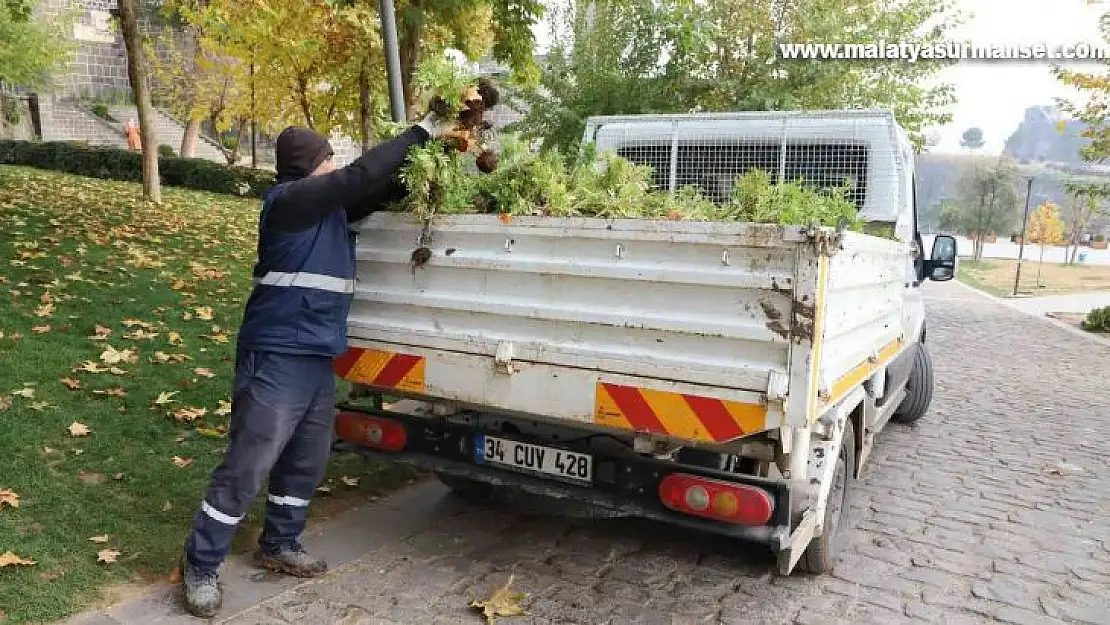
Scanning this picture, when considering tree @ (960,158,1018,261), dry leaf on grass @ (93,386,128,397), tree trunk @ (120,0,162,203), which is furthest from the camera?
tree @ (960,158,1018,261)

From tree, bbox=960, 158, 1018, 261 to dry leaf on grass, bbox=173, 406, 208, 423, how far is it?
56452mm

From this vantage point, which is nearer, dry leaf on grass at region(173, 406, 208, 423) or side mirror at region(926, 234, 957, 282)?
dry leaf on grass at region(173, 406, 208, 423)

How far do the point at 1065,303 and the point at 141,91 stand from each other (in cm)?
2289

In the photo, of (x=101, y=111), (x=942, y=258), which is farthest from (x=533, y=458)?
(x=101, y=111)

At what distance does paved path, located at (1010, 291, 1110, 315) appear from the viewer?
2030 centimetres

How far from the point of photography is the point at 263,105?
21.7m

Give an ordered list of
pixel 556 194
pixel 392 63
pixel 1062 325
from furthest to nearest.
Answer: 1. pixel 1062 325
2. pixel 392 63
3. pixel 556 194

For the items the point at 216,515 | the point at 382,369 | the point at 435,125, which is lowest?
the point at 216,515

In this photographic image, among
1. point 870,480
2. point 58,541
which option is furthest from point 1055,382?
point 58,541

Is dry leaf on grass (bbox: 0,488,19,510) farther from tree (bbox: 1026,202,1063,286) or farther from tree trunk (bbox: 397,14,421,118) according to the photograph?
tree (bbox: 1026,202,1063,286)

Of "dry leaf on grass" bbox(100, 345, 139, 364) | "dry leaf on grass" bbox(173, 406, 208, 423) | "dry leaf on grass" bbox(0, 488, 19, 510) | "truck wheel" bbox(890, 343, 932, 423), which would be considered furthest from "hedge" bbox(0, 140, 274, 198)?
"dry leaf on grass" bbox(0, 488, 19, 510)

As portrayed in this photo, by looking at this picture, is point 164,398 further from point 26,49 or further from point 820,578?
point 26,49

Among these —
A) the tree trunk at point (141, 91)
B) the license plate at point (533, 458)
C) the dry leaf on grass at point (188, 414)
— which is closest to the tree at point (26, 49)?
the tree trunk at point (141, 91)

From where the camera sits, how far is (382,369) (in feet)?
11.7
